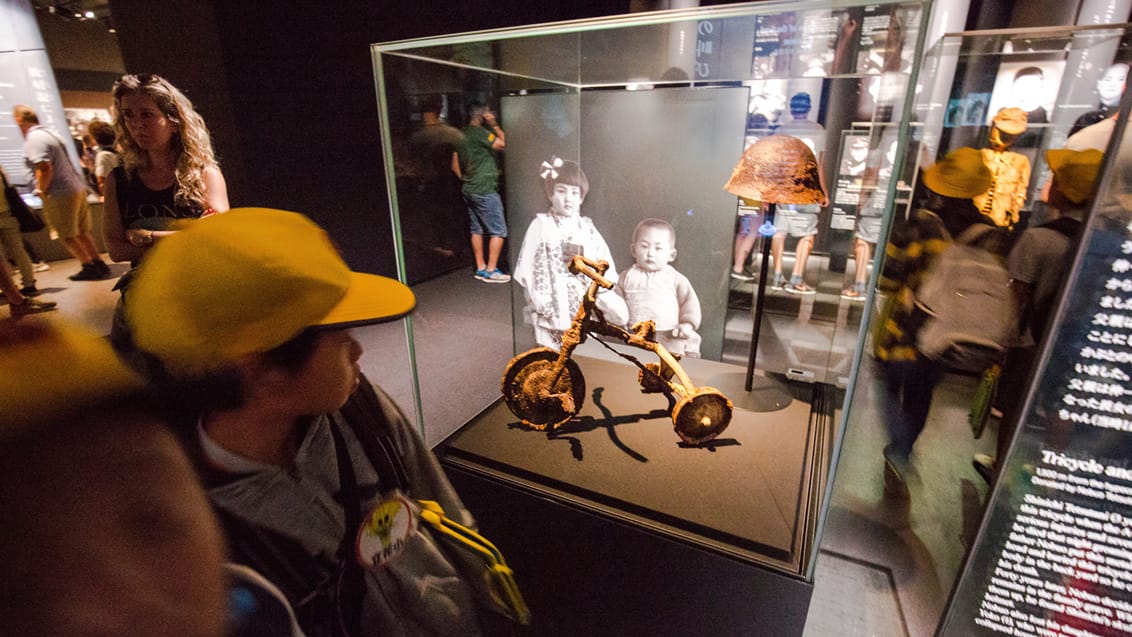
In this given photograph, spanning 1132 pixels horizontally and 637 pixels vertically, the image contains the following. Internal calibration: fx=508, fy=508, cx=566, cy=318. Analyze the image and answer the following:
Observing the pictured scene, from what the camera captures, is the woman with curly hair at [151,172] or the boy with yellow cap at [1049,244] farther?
the woman with curly hair at [151,172]

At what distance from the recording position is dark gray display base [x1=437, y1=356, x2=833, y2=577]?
1.68 m

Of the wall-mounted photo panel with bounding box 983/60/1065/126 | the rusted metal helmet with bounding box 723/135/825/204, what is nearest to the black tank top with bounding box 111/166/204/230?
the rusted metal helmet with bounding box 723/135/825/204

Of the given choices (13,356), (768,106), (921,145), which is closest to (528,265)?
(768,106)

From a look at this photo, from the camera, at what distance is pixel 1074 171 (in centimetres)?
173

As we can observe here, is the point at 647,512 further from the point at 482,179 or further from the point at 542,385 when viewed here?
the point at 482,179

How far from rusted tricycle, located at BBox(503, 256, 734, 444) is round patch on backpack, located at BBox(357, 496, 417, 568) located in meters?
1.00

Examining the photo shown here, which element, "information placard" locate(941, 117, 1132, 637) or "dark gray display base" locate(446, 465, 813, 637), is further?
"dark gray display base" locate(446, 465, 813, 637)

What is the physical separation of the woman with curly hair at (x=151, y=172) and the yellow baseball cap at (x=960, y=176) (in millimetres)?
3018

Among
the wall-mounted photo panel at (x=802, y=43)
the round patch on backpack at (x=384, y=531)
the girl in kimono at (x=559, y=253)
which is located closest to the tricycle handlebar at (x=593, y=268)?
the girl in kimono at (x=559, y=253)

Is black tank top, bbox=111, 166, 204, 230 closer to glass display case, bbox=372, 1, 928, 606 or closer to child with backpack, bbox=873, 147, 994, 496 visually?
glass display case, bbox=372, 1, 928, 606

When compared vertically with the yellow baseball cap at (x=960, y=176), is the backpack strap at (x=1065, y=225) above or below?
below

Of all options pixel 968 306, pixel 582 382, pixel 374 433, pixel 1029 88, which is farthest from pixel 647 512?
pixel 1029 88

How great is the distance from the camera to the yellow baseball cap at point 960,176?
2129mm

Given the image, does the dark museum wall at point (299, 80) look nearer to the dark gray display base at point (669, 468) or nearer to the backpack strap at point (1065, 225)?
the dark gray display base at point (669, 468)
